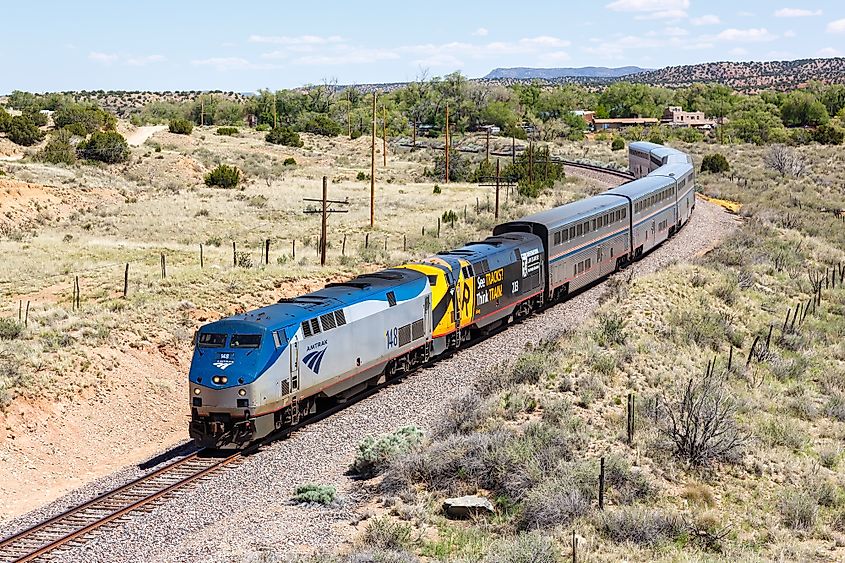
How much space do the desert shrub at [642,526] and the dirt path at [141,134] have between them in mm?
84849

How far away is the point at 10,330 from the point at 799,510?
2376cm

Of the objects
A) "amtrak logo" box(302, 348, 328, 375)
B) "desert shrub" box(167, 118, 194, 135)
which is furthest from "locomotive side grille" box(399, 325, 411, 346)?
"desert shrub" box(167, 118, 194, 135)

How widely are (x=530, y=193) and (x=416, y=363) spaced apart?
140 ft

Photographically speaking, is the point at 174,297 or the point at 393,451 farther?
the point at 174,297

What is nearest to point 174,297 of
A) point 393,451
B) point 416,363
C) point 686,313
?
point 416,363

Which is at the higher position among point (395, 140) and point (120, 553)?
point (395, 140)

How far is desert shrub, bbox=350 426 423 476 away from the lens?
2089cm

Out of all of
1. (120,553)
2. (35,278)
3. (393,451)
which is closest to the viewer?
(120,553)

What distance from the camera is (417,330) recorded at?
2856 centimetres

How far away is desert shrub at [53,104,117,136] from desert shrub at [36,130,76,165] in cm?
490

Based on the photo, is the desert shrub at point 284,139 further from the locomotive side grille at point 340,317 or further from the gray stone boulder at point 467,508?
the gray stone boulder at point 467,508

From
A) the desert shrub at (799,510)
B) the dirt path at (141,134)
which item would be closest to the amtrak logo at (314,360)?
the desert shrub at (799,510)

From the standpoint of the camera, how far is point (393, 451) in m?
21.0

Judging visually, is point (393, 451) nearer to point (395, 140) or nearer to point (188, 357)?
point (188, 357)
